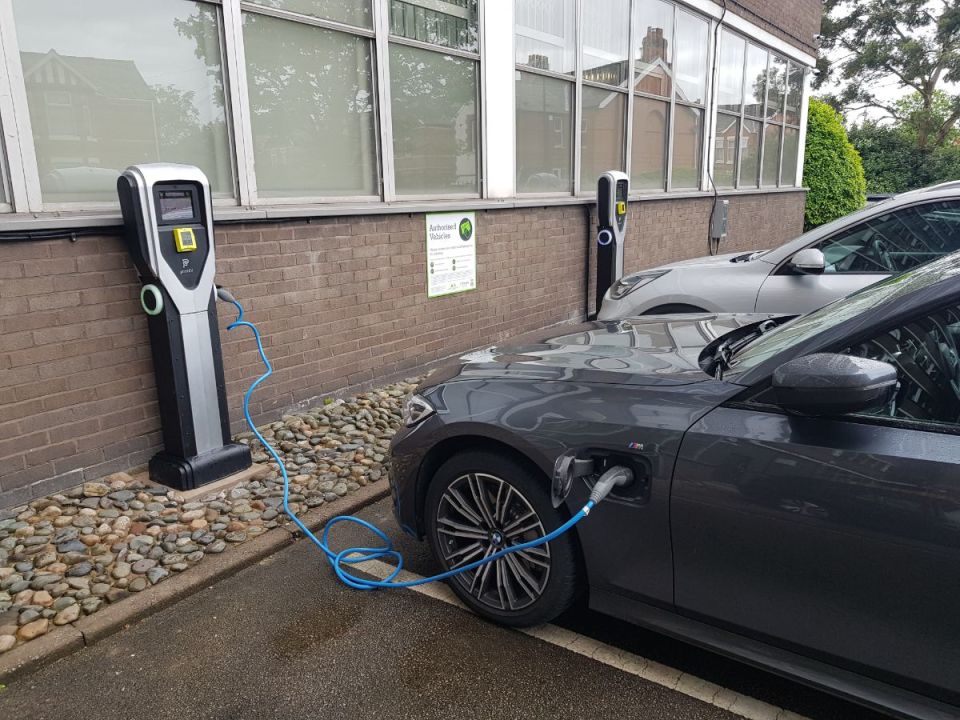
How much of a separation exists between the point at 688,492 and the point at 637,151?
8387mm

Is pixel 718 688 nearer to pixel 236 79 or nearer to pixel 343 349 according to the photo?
pixel 343 349

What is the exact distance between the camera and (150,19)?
14.6 feet

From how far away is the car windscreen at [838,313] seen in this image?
2309 mm

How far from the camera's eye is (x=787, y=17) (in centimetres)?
1455

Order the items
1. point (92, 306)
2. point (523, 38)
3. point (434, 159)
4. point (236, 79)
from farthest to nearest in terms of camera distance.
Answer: point (523, 38)
point (434, 159)
point (236, 79)
point (92, 306)

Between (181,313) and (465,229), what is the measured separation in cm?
325

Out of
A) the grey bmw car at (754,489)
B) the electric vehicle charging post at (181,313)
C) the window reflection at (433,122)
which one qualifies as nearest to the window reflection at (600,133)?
the window reflection at (433,122)

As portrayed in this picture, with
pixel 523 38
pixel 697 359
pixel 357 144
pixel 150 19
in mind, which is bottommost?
pixel 697 359

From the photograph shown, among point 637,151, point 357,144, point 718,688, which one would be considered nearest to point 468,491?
point 718,688

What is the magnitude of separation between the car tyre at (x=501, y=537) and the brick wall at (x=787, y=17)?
35.8 ft

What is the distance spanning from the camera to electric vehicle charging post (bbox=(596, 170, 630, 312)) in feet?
26.6

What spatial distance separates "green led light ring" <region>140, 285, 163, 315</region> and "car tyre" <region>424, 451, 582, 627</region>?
192 cm

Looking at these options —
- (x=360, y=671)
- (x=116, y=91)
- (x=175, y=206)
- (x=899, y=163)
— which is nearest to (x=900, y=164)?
(x=899, y=163)

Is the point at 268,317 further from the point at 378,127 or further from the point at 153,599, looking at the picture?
the point at 153,599
